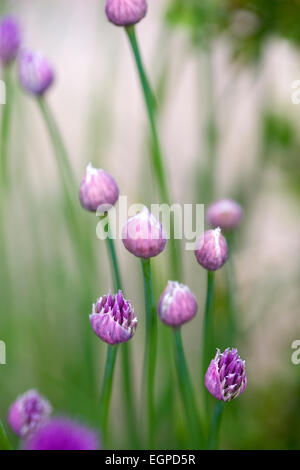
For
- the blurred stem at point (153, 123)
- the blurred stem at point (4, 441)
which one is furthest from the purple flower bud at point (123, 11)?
the blurred stem at point (4, 441)

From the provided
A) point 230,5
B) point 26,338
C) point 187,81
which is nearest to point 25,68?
point 230,5

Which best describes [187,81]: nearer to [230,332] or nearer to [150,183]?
[150,183]

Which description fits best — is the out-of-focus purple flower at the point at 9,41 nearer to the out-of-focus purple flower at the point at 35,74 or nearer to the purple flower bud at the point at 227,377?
the out-of-focus purple flower at the point at 35,74

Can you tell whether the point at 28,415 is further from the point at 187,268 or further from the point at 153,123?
the point at 187,268

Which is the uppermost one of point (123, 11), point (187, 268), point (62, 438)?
point (123, 11)

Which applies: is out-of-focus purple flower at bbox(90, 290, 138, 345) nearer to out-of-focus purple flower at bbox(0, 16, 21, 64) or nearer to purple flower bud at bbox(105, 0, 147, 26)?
purple flower bud at bbox(105, 0, 147, 26)

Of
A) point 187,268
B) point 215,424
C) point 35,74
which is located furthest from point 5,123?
point 187,268

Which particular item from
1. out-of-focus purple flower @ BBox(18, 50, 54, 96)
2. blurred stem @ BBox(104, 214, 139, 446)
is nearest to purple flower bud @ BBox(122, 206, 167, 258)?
blurred stem @ BBox(104, 214, 139, 446)
